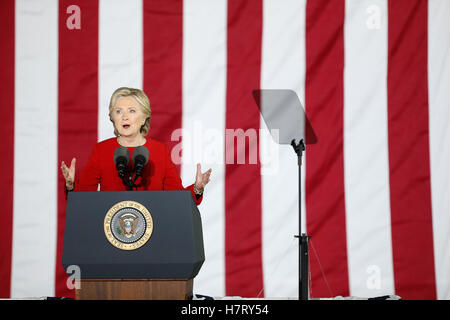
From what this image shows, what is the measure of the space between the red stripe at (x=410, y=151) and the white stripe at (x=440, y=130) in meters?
0.03

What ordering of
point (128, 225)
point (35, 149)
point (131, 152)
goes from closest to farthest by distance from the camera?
point (128, 225) < point (131, 152) < point (35, 149)

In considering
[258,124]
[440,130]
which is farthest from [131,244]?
[440,130]

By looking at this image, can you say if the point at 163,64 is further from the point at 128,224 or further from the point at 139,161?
the point at 128,224

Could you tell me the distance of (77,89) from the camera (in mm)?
2705

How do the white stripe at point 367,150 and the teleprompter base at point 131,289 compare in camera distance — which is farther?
the white stripe at point 367,150

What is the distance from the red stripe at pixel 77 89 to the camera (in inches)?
105

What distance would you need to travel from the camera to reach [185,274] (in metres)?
1.40

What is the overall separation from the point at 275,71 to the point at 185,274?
63.9 inches

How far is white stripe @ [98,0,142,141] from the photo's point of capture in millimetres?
2707

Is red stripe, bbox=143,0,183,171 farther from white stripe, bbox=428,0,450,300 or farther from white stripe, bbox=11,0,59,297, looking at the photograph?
white stripe, bbox=428,0,450,300

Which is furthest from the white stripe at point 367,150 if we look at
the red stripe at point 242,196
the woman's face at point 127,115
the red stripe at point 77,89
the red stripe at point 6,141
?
the red stripe at point 6,141

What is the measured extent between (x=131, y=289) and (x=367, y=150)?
1.72m

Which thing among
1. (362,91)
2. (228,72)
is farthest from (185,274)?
(362,91)

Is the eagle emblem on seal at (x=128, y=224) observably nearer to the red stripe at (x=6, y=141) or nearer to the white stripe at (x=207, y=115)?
the white stripe at (x=207, y=115)
